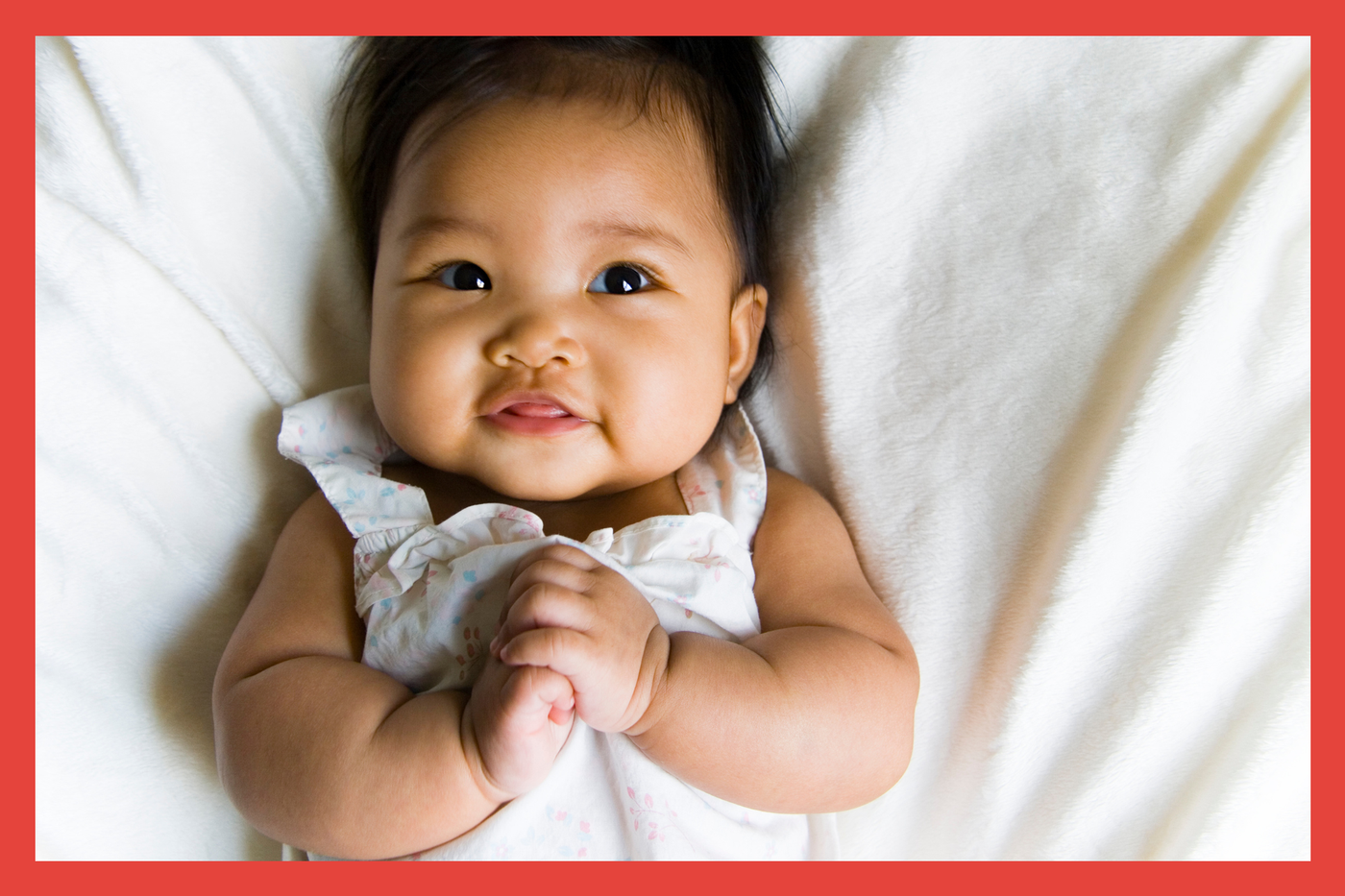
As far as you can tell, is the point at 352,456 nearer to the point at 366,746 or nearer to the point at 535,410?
the point at 535,410

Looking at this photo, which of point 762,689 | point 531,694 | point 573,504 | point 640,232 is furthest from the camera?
point 573,504

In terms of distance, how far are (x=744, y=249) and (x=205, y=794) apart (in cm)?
89

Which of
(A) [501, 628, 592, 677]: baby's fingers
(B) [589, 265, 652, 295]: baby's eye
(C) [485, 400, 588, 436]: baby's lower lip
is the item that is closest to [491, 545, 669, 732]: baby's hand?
(A) [501, 628, 592, 677]: baby's fingers

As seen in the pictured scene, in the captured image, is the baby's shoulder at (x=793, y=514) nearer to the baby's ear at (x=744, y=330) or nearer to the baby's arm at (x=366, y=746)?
the baby's ear at (x=744, y=330)

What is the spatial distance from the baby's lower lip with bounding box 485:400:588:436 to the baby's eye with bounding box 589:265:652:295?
14 cm

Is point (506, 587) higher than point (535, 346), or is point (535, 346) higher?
point (535, 346)

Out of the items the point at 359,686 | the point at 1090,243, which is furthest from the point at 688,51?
the point at 359,686

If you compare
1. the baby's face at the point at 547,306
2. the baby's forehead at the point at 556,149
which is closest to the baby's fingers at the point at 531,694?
the baby's face at the point at 547,306

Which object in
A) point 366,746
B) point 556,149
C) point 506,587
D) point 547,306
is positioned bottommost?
point 366,746

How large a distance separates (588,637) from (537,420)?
28cm

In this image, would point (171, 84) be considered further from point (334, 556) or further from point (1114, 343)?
point (1114, 343)

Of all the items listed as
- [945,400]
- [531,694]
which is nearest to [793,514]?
[945,400]

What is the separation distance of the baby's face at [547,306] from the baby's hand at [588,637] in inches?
6.5

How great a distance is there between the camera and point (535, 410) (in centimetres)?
103
